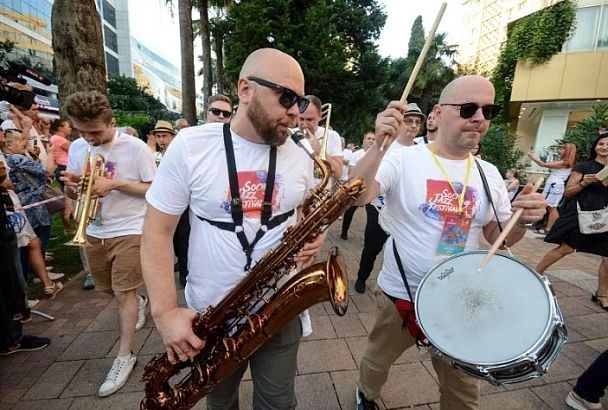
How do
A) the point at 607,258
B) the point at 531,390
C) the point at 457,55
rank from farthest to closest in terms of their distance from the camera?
the point at 457,55 < the point at 607,258 < the point at 531,390

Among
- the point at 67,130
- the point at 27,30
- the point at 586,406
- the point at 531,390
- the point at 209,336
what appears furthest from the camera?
the point at 27,30

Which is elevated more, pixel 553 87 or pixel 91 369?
Result: pixel 553 87

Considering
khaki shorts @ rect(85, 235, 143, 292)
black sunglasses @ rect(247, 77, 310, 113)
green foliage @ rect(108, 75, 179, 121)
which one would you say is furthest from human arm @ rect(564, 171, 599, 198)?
green foliage @ rect(108, 75, 179, 121)

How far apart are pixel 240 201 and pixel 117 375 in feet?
7.24

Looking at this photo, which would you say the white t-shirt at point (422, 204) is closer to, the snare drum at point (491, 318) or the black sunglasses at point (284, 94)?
the snare drum at point (491, 318)

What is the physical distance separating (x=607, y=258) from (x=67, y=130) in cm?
964

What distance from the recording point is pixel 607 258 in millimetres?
4203

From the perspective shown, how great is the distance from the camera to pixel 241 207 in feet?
5.48

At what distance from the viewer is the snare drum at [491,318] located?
58.2 inches

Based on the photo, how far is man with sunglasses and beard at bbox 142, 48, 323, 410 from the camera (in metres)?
1.61

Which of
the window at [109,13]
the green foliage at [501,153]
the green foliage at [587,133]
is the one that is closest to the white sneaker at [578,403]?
the green foliage at [587,133]

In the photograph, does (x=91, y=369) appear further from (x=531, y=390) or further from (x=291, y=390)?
(x=531, y=390)

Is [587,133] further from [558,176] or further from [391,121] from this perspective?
[391,121]

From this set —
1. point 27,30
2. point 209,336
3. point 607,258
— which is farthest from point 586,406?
point 27,30
